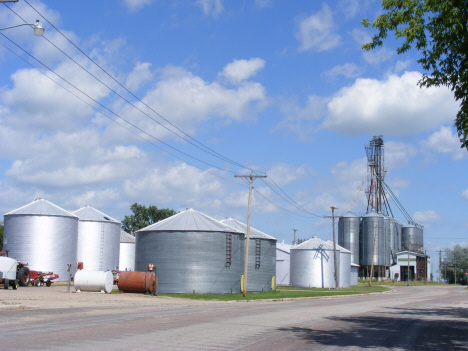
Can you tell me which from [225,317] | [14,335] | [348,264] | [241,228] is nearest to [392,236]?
[348,264]

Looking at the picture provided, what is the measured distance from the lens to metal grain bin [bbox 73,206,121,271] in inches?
2312

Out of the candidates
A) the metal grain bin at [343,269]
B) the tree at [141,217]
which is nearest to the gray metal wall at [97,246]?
the metal grain bin at [343,269]

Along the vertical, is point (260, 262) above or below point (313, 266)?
above

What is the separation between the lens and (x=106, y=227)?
61.1m

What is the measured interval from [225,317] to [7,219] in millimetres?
37226

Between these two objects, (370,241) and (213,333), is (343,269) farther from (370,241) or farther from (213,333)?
(213,333)

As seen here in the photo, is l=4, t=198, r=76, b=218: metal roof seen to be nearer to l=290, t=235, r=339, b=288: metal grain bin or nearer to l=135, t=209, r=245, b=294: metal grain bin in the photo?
l=135, t=209, r=245, b=294: metal grain bin

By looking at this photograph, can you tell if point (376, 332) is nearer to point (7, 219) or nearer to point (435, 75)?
point (435, 75)

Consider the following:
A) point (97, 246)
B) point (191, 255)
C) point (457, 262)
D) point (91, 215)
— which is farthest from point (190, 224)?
point (457, 262)

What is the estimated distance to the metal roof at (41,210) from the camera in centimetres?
5009

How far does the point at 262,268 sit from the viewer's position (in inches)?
1893

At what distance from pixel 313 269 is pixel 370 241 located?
34.7 meters

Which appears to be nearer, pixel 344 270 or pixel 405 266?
pixel 344 270

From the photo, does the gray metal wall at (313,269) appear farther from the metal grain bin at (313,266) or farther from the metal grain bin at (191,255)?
the metal grain bin at (191,255)
